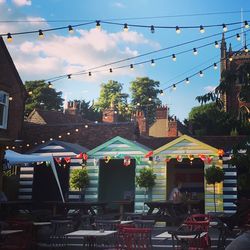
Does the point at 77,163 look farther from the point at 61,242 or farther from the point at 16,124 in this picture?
the point at 61,242

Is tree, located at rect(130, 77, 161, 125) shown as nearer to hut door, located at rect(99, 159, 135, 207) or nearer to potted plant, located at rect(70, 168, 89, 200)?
hut door, located at rect(99, 159, 135, 207)

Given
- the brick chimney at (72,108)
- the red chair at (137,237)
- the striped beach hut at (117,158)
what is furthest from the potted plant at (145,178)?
the brick chimney at (72,108)

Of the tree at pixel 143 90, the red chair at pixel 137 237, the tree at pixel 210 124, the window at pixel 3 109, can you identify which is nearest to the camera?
the red chair at pixel 137 237

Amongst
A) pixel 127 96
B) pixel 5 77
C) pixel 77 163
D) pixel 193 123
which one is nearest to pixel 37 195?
pixel 77 163

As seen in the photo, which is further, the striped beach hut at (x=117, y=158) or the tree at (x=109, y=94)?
the tree at (x=109, y=94)

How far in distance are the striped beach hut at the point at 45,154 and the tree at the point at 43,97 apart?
924 inches

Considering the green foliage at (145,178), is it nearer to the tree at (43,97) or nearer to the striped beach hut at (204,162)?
the striped beach hut at (204,162)

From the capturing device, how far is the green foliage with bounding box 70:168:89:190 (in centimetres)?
1694

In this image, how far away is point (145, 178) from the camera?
16.3 metres

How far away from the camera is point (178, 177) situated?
1969 cm

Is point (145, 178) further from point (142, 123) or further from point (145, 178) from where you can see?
point (142, 123)

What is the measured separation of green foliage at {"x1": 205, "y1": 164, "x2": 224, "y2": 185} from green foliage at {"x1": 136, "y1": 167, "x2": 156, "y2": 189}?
6.92 feet

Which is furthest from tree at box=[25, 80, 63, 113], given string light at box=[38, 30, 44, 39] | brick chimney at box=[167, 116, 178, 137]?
string light at box=[38, 30, 44, 39]

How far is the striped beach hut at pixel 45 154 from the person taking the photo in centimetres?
1789
